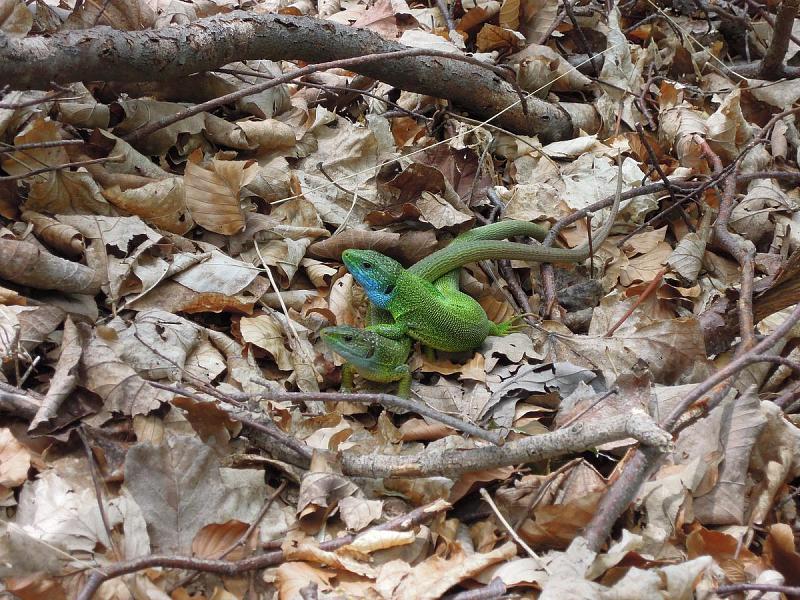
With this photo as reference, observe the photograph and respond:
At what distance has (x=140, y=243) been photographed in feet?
11.0

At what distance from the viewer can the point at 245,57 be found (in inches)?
149

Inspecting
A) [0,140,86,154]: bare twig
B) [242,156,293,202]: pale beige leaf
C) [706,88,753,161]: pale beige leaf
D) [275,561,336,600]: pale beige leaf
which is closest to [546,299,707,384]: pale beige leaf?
[275,561,336,600]: pale beige leaf

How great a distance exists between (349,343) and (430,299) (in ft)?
2.09

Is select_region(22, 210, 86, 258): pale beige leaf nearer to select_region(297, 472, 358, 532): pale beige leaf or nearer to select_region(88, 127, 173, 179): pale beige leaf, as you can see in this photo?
select_region(88, 127, 173, 179): pale beige leaf

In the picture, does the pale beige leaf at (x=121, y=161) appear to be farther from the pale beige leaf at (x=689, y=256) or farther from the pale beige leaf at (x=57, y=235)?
the pale beige leaf at (x=689, y=256)

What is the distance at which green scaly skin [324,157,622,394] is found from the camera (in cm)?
367

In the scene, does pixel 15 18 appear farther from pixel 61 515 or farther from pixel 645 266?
pixel 645 266

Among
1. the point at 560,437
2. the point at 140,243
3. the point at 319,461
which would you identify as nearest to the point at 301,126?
the point at 140,243

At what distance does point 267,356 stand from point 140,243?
0.88m

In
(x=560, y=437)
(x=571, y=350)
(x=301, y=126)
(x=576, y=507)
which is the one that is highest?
(x=301, y=126)

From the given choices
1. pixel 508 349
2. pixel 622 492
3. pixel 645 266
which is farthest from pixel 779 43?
pixel 622 492

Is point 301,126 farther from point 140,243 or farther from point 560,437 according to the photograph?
point 560,437

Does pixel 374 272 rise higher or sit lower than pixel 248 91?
lower

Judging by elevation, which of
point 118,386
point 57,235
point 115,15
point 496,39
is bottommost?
point 118,386
